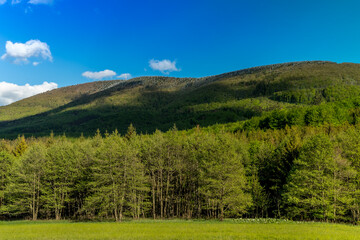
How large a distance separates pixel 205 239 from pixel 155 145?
29.7 metres

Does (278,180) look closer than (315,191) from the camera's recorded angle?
No

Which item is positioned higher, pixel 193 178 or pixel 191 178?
pixel 193 178

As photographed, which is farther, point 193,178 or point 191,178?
point 191,178

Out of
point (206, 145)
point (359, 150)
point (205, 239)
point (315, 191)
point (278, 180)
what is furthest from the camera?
point (278, 180)

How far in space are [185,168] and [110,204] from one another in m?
17.6

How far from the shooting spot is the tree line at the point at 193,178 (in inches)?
1527

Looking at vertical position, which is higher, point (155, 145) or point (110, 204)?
point (155, 145)

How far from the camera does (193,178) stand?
47.5 m

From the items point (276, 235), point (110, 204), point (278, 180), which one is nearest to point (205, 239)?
point (276, 235)

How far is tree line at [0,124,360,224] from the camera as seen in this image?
3878 centimetres

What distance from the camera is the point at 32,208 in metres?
51.0

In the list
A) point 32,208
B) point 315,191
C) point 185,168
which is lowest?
point 32,208

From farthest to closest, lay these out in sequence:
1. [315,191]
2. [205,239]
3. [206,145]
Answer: [206,145]
[315,191]
[205,239]

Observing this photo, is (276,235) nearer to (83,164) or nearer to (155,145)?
(155,145)
